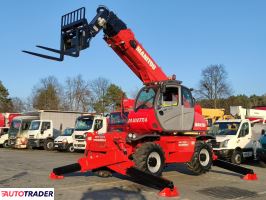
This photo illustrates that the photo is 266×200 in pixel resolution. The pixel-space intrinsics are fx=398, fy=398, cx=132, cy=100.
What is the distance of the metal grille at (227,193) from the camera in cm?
988

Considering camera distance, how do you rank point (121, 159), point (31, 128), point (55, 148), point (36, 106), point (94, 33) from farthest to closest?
point (36, 106) → point (31, 128) → point (55, 148) → point (94, 33) → point (121, 159)

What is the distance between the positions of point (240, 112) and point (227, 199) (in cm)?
1019

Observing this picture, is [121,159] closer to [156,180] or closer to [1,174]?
[156,180]

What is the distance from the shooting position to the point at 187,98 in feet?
42.9

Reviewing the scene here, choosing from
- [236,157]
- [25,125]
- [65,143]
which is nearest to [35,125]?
[25,125]

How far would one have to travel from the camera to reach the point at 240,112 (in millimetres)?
A: 19094

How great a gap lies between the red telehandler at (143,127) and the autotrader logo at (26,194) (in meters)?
6.18

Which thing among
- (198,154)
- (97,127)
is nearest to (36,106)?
(97,127)

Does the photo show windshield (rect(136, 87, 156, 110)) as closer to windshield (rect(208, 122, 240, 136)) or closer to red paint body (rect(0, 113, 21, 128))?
windshield (rect(208, 122, 240, 136))

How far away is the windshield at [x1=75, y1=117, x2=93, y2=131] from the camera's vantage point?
81.1 feet

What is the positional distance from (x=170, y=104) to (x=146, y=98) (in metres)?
0.80

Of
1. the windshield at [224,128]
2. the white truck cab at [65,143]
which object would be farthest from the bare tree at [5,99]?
the windshield at [224,128]

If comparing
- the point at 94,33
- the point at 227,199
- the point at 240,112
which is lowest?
the point at 227,199

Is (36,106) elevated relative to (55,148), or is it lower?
elevated
